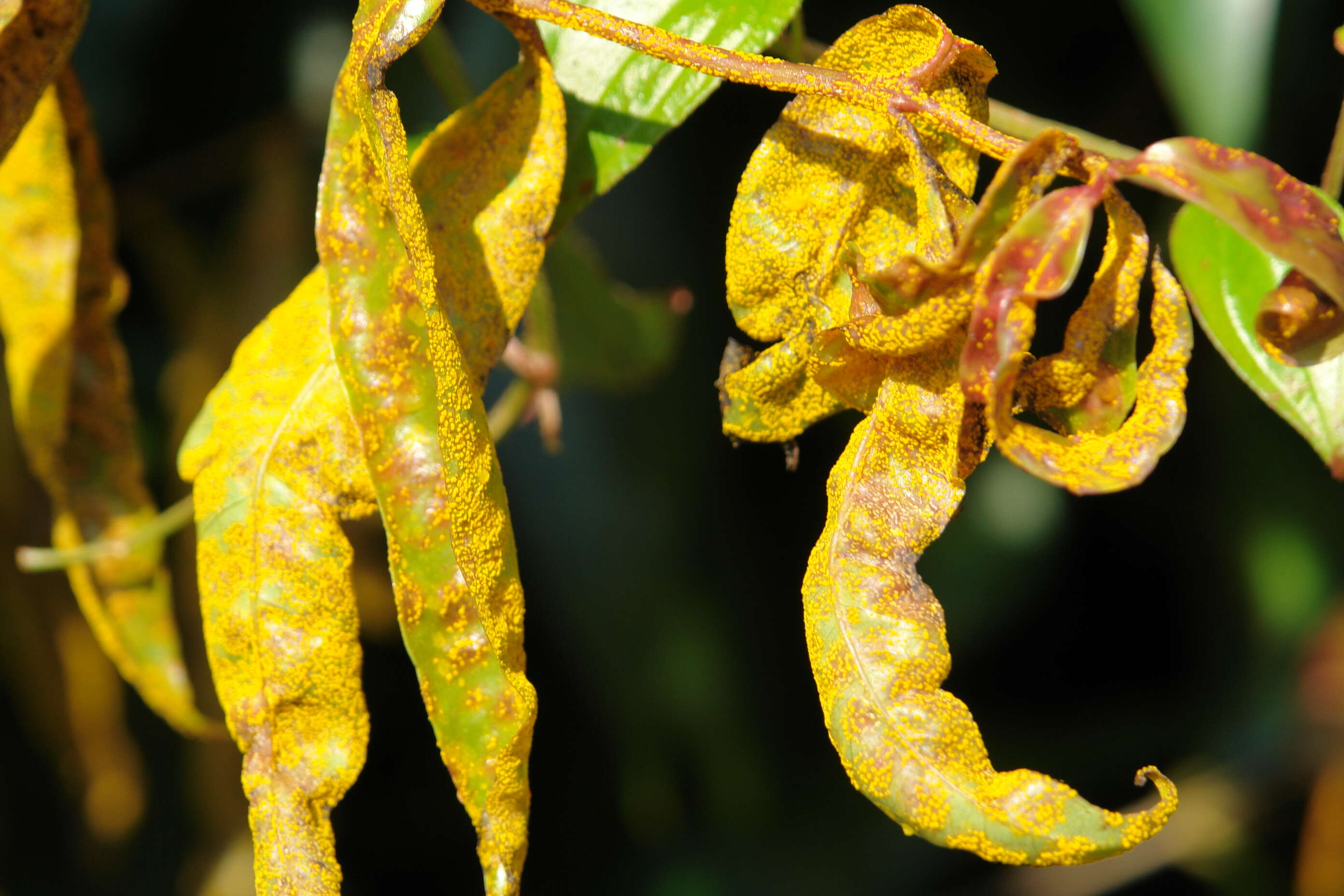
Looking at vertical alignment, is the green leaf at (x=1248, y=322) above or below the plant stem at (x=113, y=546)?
below

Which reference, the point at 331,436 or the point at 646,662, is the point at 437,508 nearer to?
the point at 331,436

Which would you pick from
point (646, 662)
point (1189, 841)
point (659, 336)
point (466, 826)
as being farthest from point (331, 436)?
point (1189, 841)

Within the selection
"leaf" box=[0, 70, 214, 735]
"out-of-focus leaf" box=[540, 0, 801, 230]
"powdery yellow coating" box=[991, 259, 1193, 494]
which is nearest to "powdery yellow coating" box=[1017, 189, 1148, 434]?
"powdery yellow coating" box=[991, 259, 1193, 494]

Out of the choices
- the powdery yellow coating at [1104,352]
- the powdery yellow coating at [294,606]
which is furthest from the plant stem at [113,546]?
the powdery yellow coating at [1104,352]

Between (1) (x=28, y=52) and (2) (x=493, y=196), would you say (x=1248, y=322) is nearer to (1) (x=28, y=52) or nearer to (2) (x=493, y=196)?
(2) (x=493, y=196)

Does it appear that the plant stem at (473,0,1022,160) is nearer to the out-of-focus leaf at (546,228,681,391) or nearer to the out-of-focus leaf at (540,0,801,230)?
the out-of-focus leaf at (540,0,801,230)

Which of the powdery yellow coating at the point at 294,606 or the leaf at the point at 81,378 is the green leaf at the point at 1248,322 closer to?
the powdery yellow coating at the point at 294,606
